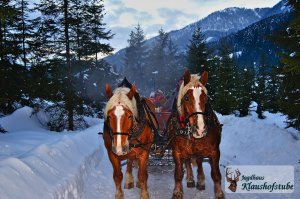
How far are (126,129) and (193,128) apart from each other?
120 cm

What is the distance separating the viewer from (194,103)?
618 centimetres

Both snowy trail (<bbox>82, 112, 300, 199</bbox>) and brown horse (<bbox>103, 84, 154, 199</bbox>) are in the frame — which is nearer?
brown horse (<bbox>103, 84, 154, 199</bbox>)

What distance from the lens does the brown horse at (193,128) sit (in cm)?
621

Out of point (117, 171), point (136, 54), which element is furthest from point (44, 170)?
point (136, 54)

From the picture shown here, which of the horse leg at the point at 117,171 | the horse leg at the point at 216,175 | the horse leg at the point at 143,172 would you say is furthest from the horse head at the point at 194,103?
the horse leg at the point at 117,171

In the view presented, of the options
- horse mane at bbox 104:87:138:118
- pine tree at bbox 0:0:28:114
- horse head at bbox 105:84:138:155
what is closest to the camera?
horse head at bbox 105:84:138:155

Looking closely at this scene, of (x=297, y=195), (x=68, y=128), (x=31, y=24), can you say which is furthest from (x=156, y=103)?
(x=31, y=24)

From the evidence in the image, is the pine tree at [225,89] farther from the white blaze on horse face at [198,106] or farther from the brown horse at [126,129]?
the white blaze on horse face at [198,106]

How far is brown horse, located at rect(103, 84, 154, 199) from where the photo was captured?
5.93 m

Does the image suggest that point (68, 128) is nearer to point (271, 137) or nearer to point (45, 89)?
point (45, 89)

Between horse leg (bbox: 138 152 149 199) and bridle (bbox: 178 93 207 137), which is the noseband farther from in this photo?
horse leg (bbox: 138 152 149 199)

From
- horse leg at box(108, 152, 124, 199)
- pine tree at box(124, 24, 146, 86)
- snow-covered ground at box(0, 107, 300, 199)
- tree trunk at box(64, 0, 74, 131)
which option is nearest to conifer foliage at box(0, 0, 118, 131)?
tree trunk at box(64, 0, 74, 131)

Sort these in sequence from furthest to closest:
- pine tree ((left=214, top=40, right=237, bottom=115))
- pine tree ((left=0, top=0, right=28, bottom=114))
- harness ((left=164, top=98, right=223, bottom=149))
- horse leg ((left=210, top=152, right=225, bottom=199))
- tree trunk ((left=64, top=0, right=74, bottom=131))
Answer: pine tree ((left=214, top=40, right=237, bottom=115)), tree trunk ((left=64, top=0, right=74, bottom=131)), pine tree ((left=0, top=0, right=28, bottom=114)), horse leg ((left=210, top=152, right=225, bottom=199)), harness ((left=164, top=98, right=223, bottom=149))

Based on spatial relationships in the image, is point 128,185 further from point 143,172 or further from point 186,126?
point 186,126
